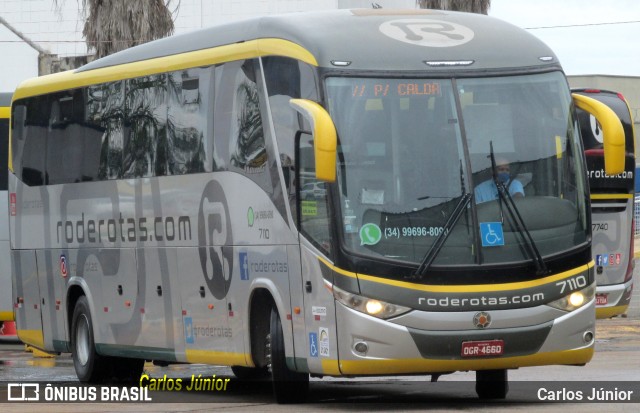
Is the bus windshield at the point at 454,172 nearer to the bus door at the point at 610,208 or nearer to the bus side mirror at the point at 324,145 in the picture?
the bus side mirror at the point at 324,145

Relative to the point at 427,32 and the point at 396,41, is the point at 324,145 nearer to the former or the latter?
the point at 396,41

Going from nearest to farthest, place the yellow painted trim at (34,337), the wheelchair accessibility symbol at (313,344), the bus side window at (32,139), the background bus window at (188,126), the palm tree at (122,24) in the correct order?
the wheelchair accessibility symbol at (313,344), the background bus window at (188,126), the bus side window at (32,139), the yellow painted trim at (34,337), the palm tree at (122,24)

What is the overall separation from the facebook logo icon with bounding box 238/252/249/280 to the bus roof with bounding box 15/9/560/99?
193 centimetres

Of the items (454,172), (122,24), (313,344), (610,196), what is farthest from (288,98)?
(122,24)

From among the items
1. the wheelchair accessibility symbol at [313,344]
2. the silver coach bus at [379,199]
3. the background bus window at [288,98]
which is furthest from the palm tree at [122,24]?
the wheelchair accessibility symbol at [313,344]

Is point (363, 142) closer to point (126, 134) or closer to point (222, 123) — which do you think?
point (222, 123)

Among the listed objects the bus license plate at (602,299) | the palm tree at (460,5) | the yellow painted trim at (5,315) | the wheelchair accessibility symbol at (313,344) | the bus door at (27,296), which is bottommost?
the yellow painted trim at (5,315)

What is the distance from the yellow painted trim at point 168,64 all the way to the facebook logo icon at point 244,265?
192 centimetres

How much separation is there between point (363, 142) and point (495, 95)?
4.36 ft

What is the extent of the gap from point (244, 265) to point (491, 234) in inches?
109

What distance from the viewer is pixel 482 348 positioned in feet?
41.8

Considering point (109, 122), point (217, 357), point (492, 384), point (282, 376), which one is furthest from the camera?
point (109, 122)

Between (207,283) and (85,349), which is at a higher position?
(207,283)

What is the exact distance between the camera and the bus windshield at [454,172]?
1277cm
